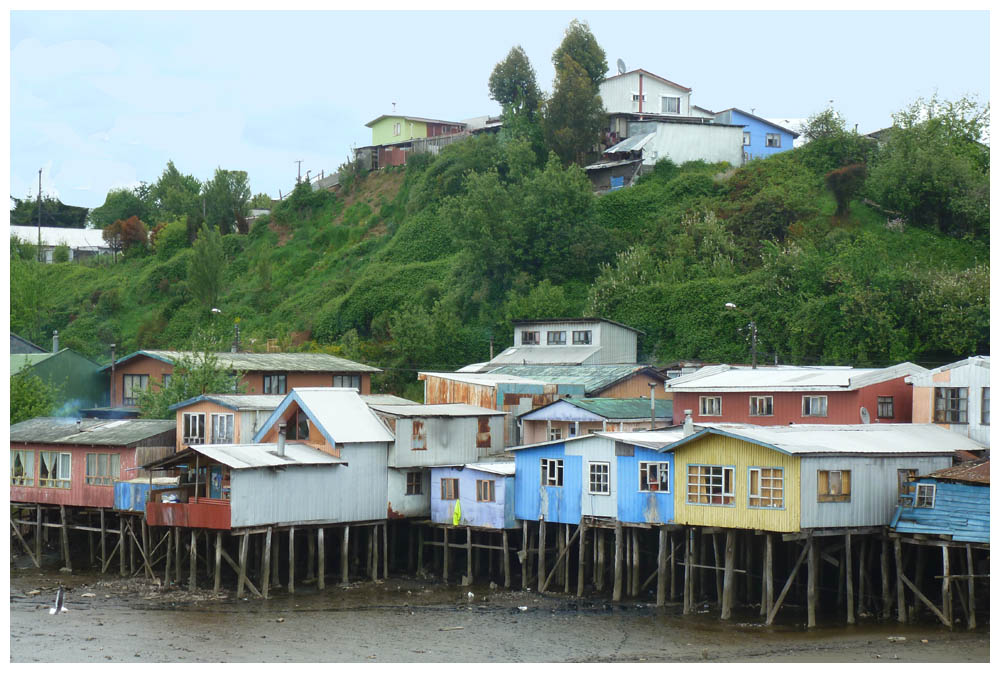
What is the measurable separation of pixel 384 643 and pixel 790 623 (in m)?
10.8

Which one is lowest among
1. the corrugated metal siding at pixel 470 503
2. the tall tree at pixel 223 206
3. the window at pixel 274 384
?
the corrugated metal siding at pixel 470 503

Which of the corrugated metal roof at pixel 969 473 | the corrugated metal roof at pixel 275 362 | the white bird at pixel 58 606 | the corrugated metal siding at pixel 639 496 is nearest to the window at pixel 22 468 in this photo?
the corrugated metal roof at pixel 275 362

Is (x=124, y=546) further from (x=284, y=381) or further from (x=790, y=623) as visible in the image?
(x=790, y=623)

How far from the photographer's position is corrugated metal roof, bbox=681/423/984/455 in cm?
3531

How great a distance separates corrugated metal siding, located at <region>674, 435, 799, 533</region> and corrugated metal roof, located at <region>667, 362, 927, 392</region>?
806 cm

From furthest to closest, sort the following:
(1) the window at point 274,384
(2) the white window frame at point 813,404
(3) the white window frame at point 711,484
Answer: (1) the window at point 274,384 < (2) the white window frame at point 813,404 < (3) the white window frame at point 711,484

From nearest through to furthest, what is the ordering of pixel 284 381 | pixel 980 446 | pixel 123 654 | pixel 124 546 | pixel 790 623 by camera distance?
pixel 123 654
pixel 790 623
pixel 980 446
pixel 124 546
pixel 284 381

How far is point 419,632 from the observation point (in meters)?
34.9

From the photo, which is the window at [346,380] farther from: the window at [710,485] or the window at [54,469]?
the window at [710,485]

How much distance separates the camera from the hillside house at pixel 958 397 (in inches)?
1549

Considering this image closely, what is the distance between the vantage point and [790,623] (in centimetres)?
3484

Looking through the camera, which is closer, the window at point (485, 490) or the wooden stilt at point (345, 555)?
the wooden stilt at point (345, 555)

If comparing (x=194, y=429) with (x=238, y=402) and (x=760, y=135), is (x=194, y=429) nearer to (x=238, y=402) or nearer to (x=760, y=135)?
(x=238, y=402)
